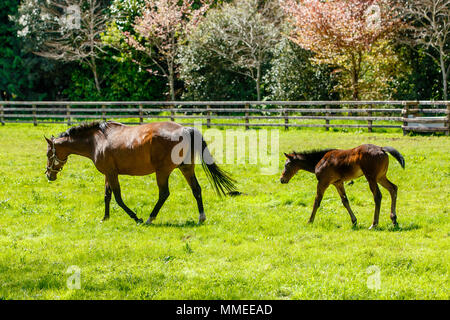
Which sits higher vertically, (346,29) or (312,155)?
(346,29)

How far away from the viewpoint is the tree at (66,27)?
30516mm

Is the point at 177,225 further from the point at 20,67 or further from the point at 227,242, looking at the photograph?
the point at 20,67

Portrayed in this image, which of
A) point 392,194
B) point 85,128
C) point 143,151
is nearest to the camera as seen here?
point 392,194

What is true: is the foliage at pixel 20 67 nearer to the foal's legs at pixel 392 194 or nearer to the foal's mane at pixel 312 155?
the foal's mane at pixel 312 155

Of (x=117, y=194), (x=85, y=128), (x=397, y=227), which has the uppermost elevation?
(x=85, y=128)

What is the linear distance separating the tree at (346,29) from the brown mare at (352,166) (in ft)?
45.5

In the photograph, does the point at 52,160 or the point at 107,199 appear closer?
the point at 107,199

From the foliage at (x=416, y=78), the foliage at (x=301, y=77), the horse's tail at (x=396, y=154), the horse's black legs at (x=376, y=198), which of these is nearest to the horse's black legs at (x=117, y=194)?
the horse's black legs at (x=376, y=198)

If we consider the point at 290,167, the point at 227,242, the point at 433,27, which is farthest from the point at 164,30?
the point at 227,242

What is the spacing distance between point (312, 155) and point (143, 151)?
9.44 ft

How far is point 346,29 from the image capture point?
22.2m

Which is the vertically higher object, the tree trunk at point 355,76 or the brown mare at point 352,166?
the tree trunk at point 355,76

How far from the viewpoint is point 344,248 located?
23.7ft

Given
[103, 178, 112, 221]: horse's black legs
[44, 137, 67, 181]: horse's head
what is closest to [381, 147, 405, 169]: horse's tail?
[103, 178, 112, 221]: horse's black legs
